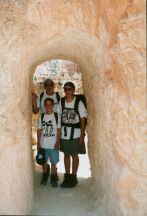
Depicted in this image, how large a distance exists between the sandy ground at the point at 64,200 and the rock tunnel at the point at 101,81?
1.03 ft

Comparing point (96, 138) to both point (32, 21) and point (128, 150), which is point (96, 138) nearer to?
point (128, 150)

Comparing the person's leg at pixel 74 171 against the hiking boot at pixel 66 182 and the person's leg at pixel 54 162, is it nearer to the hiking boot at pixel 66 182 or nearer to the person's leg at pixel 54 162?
the hiking boot at pixel 66 182

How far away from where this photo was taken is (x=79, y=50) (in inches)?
191

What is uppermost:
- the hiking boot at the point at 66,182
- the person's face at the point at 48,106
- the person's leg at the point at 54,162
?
the person's face at the point at 48,106

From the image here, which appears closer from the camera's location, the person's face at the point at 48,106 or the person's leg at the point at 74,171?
the person's face at the point at 48,106

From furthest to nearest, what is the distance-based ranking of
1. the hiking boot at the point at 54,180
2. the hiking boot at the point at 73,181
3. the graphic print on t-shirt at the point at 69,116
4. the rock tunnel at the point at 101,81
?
the hiking boot at the point at 73,181 < the hiking boot at the point at 54,180 < the graphic print on t-shirt at the point at 69,116 < the rock tunnel at the point at 101,81

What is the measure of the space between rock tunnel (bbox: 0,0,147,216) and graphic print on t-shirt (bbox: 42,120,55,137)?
2.46 ft

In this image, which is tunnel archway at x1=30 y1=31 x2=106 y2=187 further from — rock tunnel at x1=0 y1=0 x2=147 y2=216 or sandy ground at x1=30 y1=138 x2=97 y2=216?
sandy ground at x1=30 y1=138 x2=97 y2=216

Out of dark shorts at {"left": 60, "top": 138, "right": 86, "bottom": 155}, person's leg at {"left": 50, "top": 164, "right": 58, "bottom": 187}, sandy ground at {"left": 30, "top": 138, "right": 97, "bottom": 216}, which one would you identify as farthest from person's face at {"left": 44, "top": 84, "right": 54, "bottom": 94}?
sandy ground at {"left": 30, "top": 138, "right": 97, "bottom": 216}

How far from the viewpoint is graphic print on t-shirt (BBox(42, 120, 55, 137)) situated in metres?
5.21

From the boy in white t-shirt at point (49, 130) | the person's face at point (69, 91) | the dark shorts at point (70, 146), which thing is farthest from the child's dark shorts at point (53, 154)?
the person's face at point (69, 91)

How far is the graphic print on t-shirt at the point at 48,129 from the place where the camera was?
5215mm

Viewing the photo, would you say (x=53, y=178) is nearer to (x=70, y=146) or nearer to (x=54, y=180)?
(x=54, y=180)

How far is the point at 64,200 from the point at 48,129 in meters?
1.00
